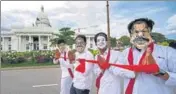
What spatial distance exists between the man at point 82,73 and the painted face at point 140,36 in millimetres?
1479

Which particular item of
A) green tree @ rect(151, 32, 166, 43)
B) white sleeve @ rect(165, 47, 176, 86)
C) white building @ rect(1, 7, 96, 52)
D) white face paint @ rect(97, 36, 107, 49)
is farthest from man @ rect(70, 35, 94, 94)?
white building @ rect(1, 7, 96, 52)

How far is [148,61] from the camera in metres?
2.31

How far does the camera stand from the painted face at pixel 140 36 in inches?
93.9

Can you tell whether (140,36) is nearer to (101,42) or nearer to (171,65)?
(171,65)

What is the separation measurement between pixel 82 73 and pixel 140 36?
1.74m

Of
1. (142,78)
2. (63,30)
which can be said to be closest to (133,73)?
(142,78)

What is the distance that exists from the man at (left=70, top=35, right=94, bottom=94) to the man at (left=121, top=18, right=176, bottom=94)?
146cm

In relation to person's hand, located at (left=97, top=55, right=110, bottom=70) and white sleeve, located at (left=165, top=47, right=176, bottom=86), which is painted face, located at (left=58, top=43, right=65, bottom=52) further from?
white sleeve, located at (left=165, top=47, right=176, bottom=86)

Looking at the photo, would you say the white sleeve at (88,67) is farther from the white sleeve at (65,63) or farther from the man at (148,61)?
the man at (148,61)

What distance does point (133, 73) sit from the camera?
7.90 ft

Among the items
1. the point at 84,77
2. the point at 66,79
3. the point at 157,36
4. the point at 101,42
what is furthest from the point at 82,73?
the point at 157,36

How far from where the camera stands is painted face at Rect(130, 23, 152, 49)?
2.38 metres

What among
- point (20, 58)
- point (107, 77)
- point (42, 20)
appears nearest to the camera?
point (107, 77)

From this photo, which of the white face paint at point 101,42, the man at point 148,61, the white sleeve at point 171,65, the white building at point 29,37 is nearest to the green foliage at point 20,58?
the white face paint at point 101,42
